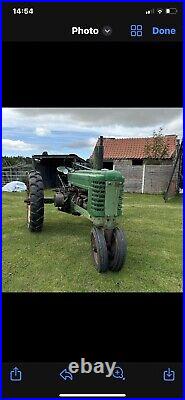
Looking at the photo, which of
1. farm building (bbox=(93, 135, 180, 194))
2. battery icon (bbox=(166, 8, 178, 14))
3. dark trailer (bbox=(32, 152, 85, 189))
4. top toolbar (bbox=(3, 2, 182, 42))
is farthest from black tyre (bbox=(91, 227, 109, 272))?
farm building (bbox=(93, 135, 180, 194))

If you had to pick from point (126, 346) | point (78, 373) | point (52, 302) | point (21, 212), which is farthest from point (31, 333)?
point (21, 212)

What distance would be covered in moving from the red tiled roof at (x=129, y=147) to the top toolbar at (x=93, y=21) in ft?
61.7

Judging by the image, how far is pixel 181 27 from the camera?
2135 mm

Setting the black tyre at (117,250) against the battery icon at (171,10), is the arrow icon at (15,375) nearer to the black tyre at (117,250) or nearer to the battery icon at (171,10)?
the black tyre at (117,250)

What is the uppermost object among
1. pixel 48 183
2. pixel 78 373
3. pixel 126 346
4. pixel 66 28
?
pixel 66 28

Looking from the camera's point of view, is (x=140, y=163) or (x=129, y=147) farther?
(x=129, y=147)

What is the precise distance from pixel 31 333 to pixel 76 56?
2.14 metres

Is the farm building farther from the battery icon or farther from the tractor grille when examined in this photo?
the battery icon

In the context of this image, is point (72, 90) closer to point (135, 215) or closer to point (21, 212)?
point (21, 212)

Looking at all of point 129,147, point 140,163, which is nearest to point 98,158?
point 140,163

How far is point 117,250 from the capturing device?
4113 millimetres

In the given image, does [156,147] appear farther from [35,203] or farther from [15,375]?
[15,375]

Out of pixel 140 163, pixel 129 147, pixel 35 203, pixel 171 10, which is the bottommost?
pixel 35 203

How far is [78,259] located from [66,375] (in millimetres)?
2774
